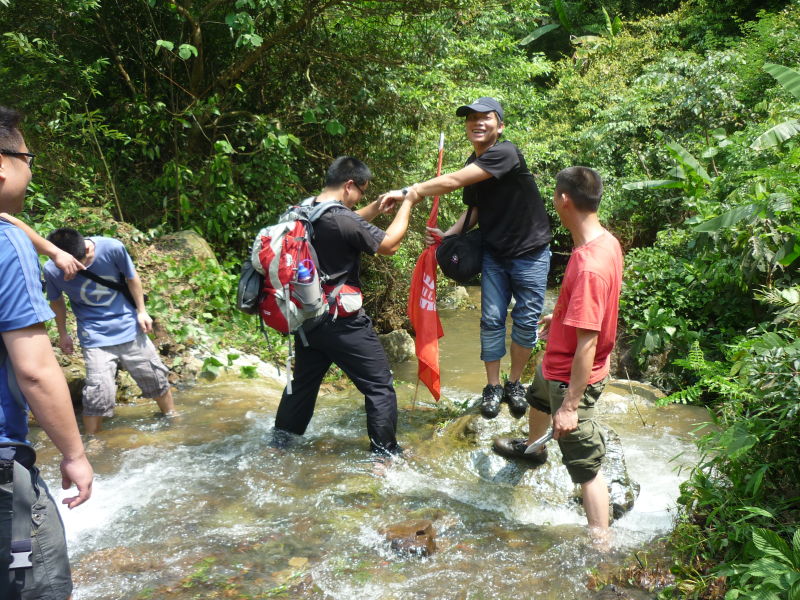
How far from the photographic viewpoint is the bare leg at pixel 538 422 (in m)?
4.10

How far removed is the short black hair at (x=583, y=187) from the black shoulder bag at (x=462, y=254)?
1430 mm

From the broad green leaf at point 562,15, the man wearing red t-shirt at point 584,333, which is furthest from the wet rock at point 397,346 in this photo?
the broad green leaf at point 562,15

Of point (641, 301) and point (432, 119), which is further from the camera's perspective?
point (432, 119)

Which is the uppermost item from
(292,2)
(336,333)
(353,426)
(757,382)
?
(292,2)

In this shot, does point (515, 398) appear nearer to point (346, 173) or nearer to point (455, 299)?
point (346, 173)

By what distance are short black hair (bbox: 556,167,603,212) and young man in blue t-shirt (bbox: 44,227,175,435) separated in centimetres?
338

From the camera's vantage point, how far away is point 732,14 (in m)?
17.2

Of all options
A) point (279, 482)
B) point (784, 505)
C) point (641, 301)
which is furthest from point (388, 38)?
point (784, 505)

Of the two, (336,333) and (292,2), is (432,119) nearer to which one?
(292,2)

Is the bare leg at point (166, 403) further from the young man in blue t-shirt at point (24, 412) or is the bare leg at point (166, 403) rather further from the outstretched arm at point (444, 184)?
the young man in blue t-shirt at point (24, 412)

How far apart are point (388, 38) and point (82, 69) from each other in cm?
427

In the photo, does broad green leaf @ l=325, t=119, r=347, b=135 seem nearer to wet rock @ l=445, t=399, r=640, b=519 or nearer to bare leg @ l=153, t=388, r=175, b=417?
bare leg @ l=153, t=388, r=175, b=417

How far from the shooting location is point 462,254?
4.73 m

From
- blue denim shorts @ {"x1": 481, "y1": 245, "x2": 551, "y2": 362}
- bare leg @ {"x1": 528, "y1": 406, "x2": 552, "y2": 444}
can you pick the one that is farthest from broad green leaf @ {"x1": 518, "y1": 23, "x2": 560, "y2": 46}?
bare leg @ {"x1": 528, "y1": 406, "x2": 552, "y2": 444}
